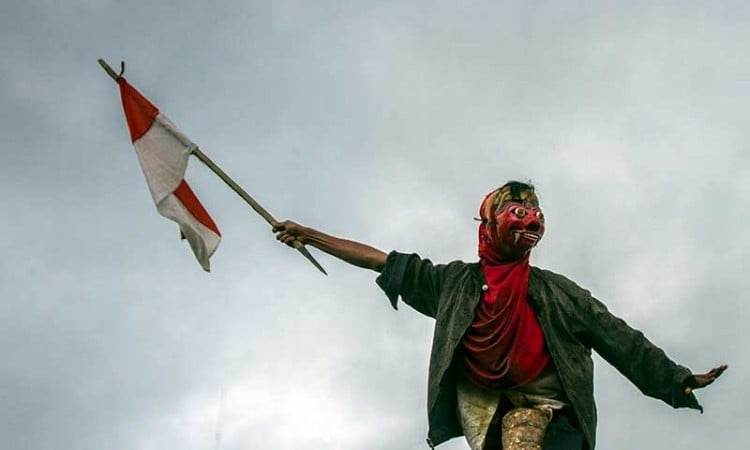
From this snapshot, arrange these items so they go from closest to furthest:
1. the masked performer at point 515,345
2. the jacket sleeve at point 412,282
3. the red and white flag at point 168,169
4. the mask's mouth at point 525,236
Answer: the masked performer at point 515,345
the mask's mouth at point 525,236
the jacket sleeve at point 412,282
the red and white flag at point 168,169

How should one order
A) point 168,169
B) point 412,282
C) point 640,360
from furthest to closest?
point 168,169 < point 412,282 < point 640,360

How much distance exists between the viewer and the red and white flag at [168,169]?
11680 mm

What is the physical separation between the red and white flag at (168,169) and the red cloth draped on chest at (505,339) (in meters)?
2.83

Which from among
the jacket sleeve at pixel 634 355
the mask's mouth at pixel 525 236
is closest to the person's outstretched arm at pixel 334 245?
the mask's mouth at pixel 525 236

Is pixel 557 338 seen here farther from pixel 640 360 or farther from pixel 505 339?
pixel 640 360

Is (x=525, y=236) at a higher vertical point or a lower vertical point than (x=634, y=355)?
higher

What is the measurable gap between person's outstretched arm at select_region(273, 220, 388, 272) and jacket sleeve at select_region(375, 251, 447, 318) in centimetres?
13

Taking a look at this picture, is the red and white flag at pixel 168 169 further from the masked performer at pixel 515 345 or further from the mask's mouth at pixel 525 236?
the mask's mouth at pixel 525 236

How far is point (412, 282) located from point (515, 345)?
1.17 metres

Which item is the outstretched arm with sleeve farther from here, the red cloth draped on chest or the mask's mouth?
the mask's mouth

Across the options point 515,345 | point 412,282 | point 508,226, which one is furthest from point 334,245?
point 515,345

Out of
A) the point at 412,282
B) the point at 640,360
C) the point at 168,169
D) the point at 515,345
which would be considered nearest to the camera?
the point at 515,345

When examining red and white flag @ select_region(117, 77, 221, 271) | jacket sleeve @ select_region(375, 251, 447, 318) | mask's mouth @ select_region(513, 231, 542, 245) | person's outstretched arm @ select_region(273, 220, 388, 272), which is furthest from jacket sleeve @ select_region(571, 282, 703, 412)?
red and white flag @ select_region(117, 77, 221, 271)

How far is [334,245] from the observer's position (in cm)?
1102
